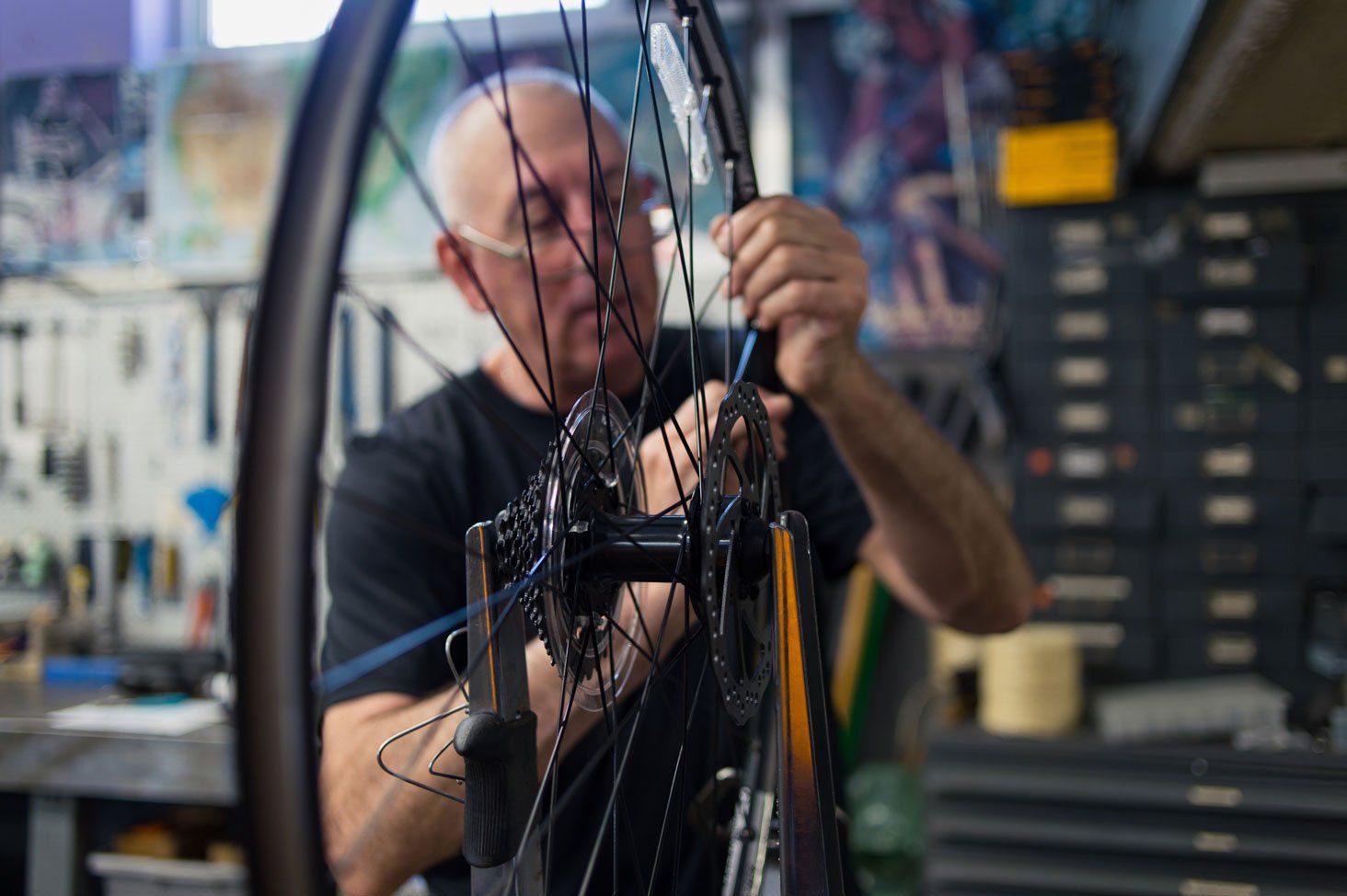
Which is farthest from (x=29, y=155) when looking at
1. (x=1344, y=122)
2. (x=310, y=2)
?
(x=1344, y=122)

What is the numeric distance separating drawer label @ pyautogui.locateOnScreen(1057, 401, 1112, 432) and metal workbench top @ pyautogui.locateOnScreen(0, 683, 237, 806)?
1.75m

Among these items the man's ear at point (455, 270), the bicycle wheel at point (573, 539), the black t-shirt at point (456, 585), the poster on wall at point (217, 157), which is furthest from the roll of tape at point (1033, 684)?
the poster on wall at point (217, 157)

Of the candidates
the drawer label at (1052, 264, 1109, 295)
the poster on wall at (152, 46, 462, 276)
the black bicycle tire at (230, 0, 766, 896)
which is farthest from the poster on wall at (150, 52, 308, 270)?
the black bicycle tire at (230, 0, 766, 896)

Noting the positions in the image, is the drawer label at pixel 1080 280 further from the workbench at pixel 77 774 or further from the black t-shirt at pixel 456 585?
the workbench at pixel 77 774

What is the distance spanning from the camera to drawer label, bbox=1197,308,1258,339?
205 cm

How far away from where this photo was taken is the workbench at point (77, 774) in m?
1.90

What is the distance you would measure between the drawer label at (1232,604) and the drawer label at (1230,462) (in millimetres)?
232

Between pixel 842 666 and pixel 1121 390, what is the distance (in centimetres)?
85

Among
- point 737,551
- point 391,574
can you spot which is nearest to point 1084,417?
point 391,574

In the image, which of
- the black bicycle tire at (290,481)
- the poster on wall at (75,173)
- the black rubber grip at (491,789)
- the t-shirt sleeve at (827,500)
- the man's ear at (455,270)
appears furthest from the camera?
the poster on wall at (75,173)

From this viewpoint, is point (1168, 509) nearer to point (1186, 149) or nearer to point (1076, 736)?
point (1076, 736)

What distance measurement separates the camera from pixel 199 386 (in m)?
2.64

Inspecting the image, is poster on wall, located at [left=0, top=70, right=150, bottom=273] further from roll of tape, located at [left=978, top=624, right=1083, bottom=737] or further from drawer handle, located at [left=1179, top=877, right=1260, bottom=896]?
drawer handle, located at [left=1179, top=877, right=1260, bottom=896]

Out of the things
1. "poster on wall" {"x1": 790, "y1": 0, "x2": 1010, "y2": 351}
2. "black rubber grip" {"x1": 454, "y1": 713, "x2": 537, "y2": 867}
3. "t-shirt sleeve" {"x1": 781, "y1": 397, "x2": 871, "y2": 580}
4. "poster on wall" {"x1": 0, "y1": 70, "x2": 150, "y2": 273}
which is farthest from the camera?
"poster on wall" {"x1": 0, "y1": 70, "x2": 150, "y2": 273}
